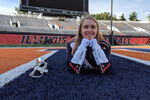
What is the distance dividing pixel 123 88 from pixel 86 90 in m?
0.29

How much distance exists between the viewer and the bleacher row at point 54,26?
1606cm

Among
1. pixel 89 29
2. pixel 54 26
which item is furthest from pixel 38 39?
pixel 89 29

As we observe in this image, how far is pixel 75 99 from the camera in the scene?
0.86m

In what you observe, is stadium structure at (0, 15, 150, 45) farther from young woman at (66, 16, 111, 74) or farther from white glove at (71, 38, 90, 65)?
white glove at (71, 38, 90, 65)

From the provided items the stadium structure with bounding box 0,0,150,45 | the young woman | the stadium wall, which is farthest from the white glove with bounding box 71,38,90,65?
the stadium wall

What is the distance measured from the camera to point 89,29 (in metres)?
1.57

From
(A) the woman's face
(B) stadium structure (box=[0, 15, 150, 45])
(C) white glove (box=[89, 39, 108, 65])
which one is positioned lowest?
(C) white glove (box=[89, 39, 108, 65])

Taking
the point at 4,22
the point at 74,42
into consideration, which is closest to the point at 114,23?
the point at 4,22

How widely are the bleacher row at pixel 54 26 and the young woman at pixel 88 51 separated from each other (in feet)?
45.9

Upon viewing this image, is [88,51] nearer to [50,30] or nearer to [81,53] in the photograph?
[81,53]

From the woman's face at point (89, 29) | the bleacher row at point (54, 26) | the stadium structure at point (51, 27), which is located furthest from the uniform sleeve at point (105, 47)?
the bleacher row at point (54, 26)

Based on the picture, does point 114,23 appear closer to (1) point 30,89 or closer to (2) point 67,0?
(2) point 67,0

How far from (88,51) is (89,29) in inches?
10.0

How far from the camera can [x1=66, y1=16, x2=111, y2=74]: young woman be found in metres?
1.48
